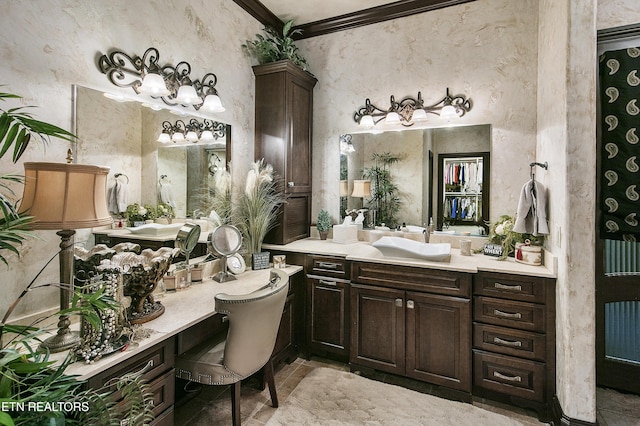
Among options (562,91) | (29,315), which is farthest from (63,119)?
(562,91)

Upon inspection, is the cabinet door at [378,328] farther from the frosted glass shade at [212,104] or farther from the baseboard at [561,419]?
the frosted glass shade at [212,104]

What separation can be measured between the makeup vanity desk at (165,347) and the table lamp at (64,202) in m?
0.23

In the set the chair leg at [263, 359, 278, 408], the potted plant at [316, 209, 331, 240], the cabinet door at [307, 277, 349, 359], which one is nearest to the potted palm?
the chair leg at [263, 359, 278, 408]

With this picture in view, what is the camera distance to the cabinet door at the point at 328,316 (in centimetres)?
278

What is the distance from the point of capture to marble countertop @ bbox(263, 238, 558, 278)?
2.23 m

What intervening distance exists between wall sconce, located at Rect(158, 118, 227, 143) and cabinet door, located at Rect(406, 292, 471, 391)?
208 centimetres

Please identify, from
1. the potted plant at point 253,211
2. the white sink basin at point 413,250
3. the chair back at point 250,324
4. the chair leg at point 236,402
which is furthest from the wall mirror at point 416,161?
the chair leg at point 236,402

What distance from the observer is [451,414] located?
7.23 ft

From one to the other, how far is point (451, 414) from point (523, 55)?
2908 mm

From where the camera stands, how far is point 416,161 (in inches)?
126

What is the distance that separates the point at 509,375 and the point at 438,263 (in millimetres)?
887

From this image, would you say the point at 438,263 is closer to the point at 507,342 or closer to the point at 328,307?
the point at 507,342

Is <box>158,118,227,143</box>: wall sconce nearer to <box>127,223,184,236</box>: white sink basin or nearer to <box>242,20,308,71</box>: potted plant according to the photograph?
<box>127,223,184,236</box>: white sink basin

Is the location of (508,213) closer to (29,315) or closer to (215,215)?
(215,215)
